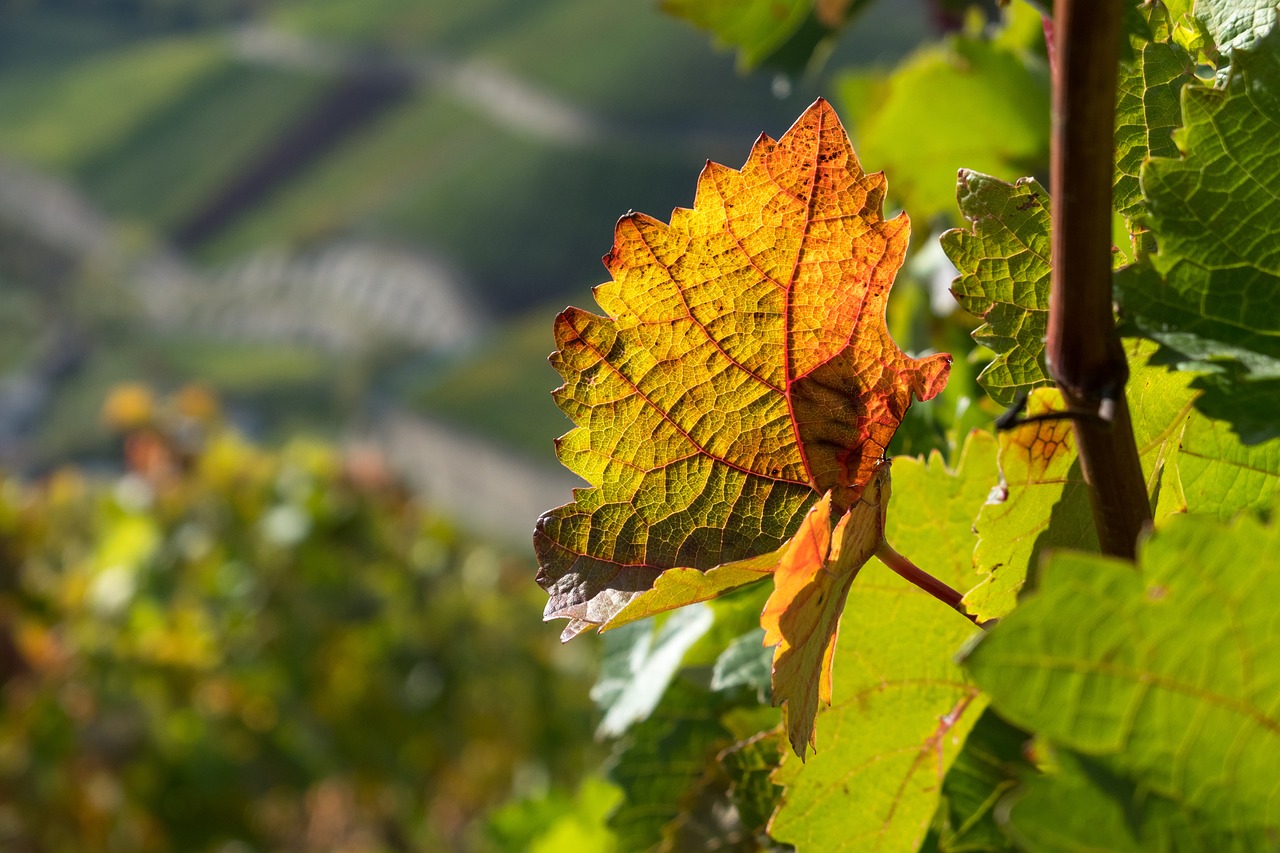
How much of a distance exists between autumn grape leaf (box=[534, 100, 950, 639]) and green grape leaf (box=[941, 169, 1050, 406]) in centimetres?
2

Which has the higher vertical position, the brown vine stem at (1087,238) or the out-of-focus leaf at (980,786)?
the brown vine stem at (1087,238)

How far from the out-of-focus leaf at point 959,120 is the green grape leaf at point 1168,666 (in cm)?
64

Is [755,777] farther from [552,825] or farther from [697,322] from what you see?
[552,825]

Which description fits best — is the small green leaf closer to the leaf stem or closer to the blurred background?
the leaf stem

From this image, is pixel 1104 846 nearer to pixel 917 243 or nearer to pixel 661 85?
pixel 917 243

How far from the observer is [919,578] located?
17.6 inches

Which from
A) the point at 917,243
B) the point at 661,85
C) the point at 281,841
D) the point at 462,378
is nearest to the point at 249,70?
the point at 661,85

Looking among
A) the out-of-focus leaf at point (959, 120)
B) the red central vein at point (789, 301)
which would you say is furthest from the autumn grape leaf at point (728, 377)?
the out-of-focus leaf at point (959, 120)

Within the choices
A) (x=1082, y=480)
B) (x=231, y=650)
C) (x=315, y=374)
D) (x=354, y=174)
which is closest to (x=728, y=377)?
(x=1082, y=480)

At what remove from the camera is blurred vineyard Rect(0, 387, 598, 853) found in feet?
10.6

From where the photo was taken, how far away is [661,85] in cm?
1683

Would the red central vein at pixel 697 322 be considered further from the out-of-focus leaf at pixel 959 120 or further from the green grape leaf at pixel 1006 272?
the out-of-focus leaf at pixel 959 120

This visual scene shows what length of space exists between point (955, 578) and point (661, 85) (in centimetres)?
1703

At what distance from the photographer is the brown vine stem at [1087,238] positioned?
0.94 ft
